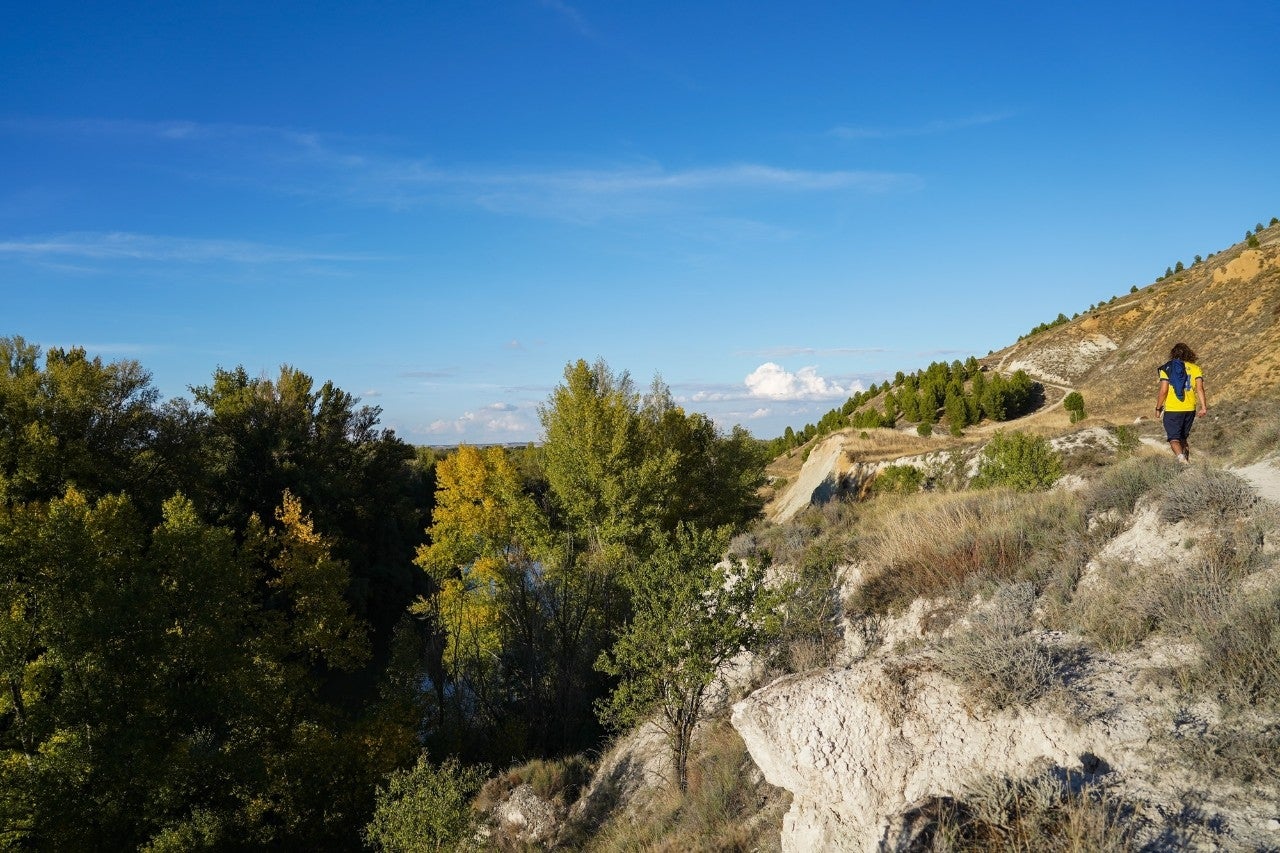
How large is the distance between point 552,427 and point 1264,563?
74.2 ft

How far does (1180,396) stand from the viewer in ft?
35.2

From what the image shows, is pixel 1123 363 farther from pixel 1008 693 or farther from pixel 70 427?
pixel 70 427

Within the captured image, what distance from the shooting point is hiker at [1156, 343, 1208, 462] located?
10484 millimetres

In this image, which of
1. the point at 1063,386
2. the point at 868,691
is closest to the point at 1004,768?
the point at 868,691

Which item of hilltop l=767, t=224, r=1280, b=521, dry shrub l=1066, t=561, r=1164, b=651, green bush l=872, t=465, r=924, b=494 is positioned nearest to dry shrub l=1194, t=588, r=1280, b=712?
dry shrub l=1066, t=561, r=1164, b=651

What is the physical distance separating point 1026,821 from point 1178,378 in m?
9.21

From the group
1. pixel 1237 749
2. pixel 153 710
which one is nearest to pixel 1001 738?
pixel 1237 749

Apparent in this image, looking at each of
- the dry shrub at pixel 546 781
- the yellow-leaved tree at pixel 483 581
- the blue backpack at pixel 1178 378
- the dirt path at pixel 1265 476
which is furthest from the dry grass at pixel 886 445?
the dry shrub at pixel 546 781

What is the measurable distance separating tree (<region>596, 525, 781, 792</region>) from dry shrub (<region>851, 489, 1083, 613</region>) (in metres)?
1.79

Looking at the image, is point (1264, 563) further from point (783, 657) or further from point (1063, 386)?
point (1063, 386)

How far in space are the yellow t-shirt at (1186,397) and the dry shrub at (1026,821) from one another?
27.2 ft

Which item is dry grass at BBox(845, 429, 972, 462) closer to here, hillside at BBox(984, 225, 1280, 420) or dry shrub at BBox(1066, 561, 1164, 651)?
hillside at BBox(984, 225, 1280, 420)

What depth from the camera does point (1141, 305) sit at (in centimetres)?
5997

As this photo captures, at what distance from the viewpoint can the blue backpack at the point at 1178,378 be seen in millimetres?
10508
